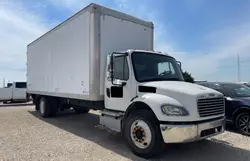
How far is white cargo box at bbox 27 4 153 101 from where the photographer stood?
20.8 feet

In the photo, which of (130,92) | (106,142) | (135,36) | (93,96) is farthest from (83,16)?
(106,142)

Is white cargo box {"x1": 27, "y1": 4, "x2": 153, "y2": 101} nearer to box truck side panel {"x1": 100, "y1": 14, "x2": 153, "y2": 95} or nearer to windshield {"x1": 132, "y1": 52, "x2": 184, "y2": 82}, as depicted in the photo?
box truck side panel {"x1": 100, "y1": 14, "x2": 153, "y2": 95}

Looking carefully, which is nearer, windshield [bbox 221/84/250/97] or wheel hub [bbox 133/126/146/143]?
wheel hub [bbox 133/126/146/143]

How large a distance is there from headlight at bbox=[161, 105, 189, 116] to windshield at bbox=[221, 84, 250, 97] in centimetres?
403

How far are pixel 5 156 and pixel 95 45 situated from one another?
3.49m

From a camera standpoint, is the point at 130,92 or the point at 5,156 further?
the point at 130,92

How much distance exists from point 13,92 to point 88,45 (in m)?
13.7

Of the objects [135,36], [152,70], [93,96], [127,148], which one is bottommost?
[127,148]

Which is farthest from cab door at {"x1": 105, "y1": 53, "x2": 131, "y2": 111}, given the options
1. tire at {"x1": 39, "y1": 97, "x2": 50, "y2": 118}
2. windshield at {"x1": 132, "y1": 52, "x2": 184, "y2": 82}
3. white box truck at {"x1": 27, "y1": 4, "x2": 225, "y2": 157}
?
tire at {"x1": 39, "y1": 97, "x2": 50, "y2": 118}

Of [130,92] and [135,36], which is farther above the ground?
[135,36]

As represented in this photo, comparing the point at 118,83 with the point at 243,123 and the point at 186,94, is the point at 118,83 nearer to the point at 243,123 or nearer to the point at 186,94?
the point at 186,94

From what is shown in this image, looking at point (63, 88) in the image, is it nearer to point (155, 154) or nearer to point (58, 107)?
point (58, 107)

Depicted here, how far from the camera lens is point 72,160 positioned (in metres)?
4.75

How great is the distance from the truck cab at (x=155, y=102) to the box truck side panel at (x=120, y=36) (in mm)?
652
